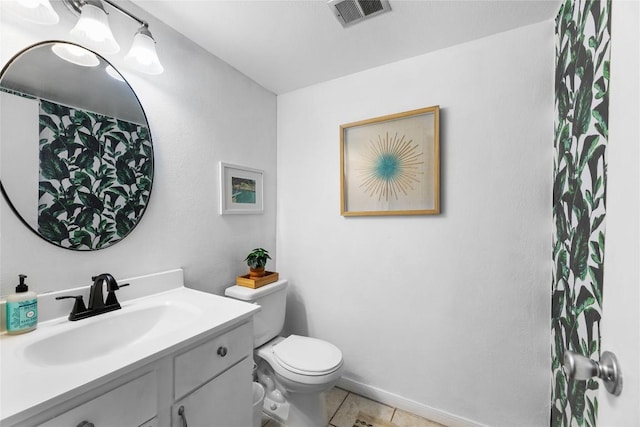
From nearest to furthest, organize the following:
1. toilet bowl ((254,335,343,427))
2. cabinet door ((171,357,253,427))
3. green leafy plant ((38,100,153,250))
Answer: cabinet door ((171,357,253,427)) < green leafy plant ((38,100,153,250)) < toilet bowl ((254,335,343,427))

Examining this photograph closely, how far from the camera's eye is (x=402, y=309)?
5.59 feet

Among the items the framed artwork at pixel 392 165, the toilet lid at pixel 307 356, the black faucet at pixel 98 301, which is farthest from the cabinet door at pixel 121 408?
the framed artwork at pixel 392 165

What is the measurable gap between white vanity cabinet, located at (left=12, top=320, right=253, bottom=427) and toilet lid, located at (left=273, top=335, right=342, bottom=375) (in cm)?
33

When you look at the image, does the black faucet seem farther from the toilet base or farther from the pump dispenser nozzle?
the toilet base

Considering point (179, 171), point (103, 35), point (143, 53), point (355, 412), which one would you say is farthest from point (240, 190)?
point (355, 412)

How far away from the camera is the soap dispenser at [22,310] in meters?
0.88

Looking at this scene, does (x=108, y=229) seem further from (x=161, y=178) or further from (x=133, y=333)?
(x=133, y=333)

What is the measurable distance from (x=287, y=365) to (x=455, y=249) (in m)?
1.14

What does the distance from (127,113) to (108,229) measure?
54 centimetres

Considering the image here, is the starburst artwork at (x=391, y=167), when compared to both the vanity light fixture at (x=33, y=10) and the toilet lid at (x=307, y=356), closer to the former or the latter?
the toilet lid at (x=307, y=356)

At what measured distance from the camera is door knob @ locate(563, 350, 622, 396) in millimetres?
438

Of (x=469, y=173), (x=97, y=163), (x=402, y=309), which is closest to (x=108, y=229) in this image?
(x=97, y=163)

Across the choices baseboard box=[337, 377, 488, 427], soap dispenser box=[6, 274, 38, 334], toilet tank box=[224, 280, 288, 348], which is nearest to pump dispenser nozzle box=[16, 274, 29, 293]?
soap dispenser box=[6, 274, 38, 334]

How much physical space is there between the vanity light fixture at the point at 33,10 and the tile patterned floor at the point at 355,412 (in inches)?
82.8
